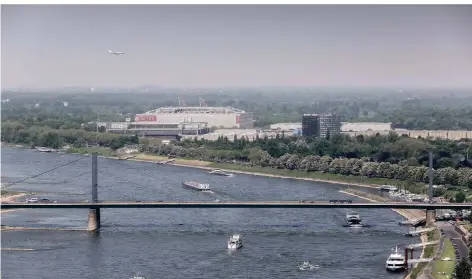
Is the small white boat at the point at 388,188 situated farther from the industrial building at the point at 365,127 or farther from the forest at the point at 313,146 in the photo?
the industrial building at the point at 365,127

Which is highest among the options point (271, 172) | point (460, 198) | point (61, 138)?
point (61, 138)

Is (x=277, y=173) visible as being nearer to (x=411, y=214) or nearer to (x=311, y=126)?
(x=411, y=214)

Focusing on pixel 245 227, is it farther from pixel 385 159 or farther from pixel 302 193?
pixel 385 159

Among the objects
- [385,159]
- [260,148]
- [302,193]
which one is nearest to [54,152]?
[260,148]

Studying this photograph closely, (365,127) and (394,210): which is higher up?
(365,127)

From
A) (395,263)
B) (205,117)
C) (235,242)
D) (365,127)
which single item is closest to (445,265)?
(395,263)

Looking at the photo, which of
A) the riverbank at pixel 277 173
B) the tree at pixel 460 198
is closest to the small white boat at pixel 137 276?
the tree at pixel 460 198

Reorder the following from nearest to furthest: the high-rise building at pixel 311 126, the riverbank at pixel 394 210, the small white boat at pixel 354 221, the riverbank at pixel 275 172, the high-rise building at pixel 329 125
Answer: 1. the small white boat at pixel 354 221
2. the riverbank at pixel 394 210
3. the riverbank at pixel 275 172
4. the high-rise building at pixel 329 125
5. the high-rise building at pixel 311 126
